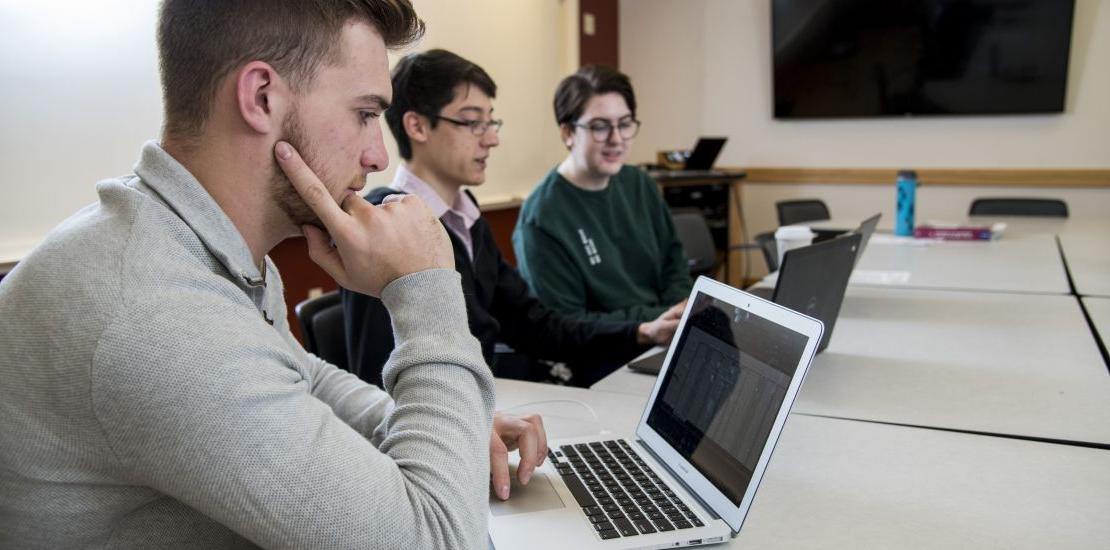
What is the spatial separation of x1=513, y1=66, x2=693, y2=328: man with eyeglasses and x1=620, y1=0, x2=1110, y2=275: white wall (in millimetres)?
3057

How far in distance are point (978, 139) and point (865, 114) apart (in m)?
0.68

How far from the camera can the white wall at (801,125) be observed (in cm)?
489

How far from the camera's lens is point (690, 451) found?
106 centimetres

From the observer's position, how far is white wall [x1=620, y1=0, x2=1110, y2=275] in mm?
4895

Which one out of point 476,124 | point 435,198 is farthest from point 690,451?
point 476,124

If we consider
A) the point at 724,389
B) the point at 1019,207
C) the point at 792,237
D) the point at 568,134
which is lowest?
the point at 1019,207

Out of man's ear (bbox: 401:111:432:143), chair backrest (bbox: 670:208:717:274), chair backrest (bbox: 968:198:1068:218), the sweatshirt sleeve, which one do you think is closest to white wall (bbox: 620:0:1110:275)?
chair backrest (bbox: 968:198:1068:218)

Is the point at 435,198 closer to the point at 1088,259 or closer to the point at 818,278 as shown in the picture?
the point at 818,278

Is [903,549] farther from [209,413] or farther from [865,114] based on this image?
[865,114]

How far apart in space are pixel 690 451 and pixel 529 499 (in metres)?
0.21

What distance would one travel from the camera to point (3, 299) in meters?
0.75

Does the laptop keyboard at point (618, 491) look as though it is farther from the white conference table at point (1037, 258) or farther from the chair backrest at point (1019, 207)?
the chair backrest at point (1019, 207)

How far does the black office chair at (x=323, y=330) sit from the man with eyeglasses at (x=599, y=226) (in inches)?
29.5

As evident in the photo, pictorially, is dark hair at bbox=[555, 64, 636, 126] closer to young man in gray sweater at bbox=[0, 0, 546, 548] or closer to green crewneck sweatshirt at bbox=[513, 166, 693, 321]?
green crewneck sweatshirt at bbox=[513, 166, 693, 321]
